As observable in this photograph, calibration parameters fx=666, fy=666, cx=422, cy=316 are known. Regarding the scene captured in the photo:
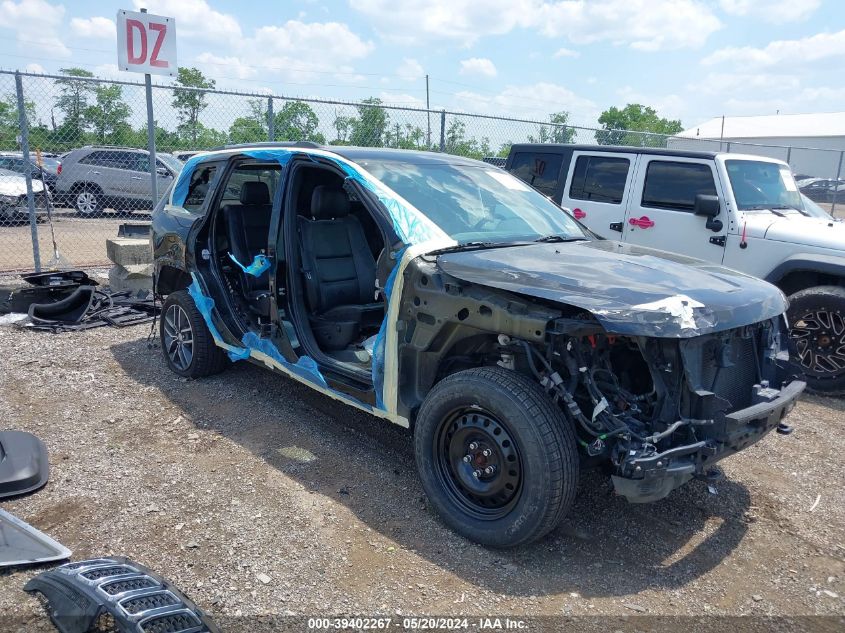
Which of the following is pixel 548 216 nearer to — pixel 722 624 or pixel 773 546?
pixel 773 546

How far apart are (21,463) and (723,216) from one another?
5.98 meters

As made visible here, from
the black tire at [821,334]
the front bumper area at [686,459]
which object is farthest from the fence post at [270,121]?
the front bumper area at [686,459]

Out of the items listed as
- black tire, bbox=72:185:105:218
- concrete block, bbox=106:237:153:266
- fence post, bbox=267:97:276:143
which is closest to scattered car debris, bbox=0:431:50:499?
concrete block, bbox=106:237:153:266

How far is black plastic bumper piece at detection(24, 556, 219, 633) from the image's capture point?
2.36 meters

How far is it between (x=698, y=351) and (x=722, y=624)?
1147mm

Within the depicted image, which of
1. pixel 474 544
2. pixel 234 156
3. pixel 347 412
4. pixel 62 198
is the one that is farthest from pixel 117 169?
pixel 474 544

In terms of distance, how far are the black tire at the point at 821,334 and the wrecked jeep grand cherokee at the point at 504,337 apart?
7.22 feet

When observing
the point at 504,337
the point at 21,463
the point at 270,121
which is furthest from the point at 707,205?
the point at 21,463

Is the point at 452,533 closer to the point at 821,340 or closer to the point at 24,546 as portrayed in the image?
the point at 24,546

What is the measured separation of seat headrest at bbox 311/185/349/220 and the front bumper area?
107 inches

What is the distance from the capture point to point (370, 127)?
10352 mm

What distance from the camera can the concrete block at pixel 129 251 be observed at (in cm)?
789

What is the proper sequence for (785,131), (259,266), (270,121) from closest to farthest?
(259,266) → (270,121) → (785,131)

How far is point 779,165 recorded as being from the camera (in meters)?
7.11
